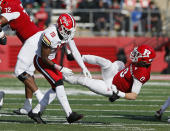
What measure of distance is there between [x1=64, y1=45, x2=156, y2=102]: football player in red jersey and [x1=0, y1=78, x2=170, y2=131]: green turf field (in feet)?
1.36

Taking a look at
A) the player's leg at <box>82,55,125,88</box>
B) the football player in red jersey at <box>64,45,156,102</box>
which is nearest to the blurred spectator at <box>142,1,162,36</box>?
the football player in red jersey at <box>64,45,156,102</box>

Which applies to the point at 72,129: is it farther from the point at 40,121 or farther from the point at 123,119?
the point at 123,119

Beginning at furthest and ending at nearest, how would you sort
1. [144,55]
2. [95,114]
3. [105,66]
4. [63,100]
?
[95,114]
[105,66]
[144,55]
[63,100]

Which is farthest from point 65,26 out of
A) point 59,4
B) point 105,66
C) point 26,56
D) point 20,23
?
point 59,4

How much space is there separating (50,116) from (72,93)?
3620 millimetres

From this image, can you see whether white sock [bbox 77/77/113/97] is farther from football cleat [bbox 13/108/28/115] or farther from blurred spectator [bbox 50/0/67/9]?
blurred spectator [bbox 50/0/67/9]

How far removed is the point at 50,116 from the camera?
8055 millimetres

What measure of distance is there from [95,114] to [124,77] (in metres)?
0.91

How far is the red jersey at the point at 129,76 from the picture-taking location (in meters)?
7.53

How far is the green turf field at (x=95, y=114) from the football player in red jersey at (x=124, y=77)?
1.36ft

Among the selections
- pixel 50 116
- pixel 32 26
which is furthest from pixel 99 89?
pixel 32 26

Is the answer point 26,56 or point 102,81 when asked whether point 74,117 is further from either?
point 26,56

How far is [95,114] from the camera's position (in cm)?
839

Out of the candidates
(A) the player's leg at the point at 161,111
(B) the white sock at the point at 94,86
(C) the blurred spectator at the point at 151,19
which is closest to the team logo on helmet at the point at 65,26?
(B) the white sock at the point at 94,86
